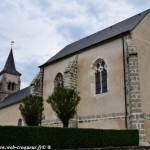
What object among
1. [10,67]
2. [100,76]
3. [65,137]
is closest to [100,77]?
[100,76]

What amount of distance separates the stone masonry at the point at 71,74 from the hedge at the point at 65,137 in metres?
6.14

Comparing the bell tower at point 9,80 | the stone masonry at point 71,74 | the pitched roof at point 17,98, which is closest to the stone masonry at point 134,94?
the stone masonry at point 71,74

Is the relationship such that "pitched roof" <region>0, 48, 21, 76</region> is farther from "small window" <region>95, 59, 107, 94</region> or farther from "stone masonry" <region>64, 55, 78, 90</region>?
"small window" <region>95, 59, 107, 94</region>

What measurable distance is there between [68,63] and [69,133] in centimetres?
860

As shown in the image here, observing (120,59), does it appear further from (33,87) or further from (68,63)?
(33,87)

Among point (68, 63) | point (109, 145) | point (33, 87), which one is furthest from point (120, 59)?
point (33, 87)

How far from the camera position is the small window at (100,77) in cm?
1647

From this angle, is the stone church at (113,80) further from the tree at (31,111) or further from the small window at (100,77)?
the tree at (31,111)

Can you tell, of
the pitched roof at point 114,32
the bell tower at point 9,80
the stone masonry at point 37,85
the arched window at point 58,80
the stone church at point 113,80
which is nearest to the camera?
the stone church at point 113,80

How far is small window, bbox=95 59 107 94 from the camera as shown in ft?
54.0

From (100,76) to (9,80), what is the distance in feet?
90.8

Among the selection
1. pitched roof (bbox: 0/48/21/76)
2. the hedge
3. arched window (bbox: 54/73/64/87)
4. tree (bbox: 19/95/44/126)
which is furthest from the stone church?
pitched roof (bbox: 0/48/21/76)

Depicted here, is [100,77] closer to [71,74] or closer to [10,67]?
[71,74]

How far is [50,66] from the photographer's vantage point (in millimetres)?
21047
